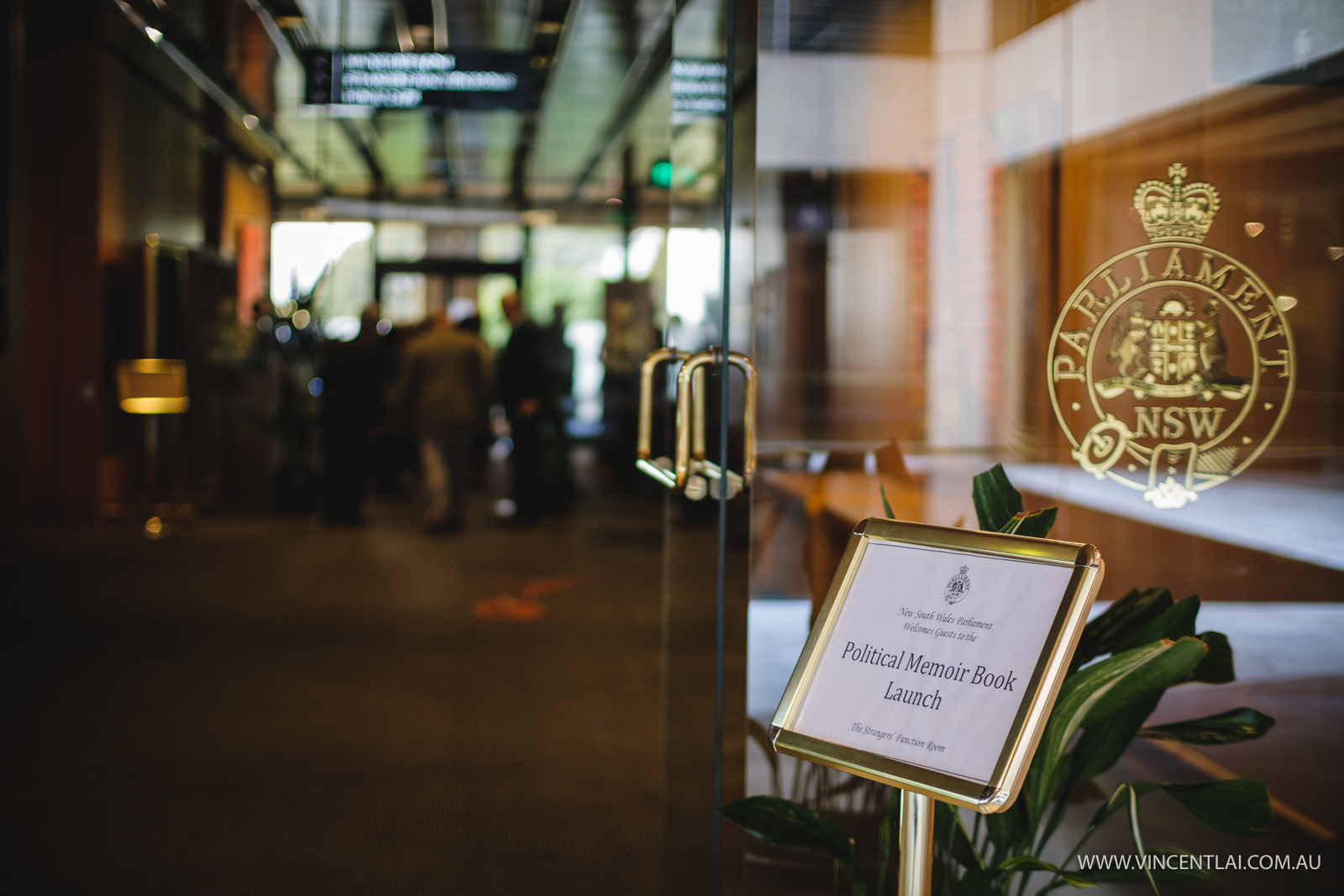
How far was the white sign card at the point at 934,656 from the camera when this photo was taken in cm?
106

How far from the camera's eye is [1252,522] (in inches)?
73.9

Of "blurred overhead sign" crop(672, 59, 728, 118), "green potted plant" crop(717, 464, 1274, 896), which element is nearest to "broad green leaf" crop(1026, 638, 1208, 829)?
"green potted plant" crop(717, 464, 1274, 896)

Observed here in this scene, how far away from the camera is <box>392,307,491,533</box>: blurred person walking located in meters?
7.09

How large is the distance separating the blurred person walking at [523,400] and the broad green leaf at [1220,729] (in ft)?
20.3

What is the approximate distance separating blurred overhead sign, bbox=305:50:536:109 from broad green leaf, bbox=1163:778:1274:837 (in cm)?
456

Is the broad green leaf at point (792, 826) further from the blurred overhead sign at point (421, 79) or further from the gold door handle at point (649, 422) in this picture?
the blurred overhead sign at point (421, 79)

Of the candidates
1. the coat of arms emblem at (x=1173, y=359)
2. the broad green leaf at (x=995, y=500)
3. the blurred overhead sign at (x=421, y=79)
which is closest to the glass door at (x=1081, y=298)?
the coat of arms emblem at (x=1173, y=359)

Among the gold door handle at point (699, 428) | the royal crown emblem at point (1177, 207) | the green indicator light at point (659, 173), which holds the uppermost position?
the green indicator light at point (659, 173)

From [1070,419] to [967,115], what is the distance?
70 centimetres

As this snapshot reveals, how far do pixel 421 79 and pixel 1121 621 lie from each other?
4459 millimetres

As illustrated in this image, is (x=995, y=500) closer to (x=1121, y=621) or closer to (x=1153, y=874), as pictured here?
(x=1121, y=621)

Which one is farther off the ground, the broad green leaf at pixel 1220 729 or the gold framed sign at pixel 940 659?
the gold framed sign at pixel 940 659

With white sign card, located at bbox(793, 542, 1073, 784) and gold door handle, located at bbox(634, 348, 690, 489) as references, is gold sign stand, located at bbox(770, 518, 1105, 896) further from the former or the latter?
gold door handle, located at bbox(634, 348, 690, 489)

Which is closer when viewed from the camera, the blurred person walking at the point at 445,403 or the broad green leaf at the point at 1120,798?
the broad green leaf at the point at 1120,798
